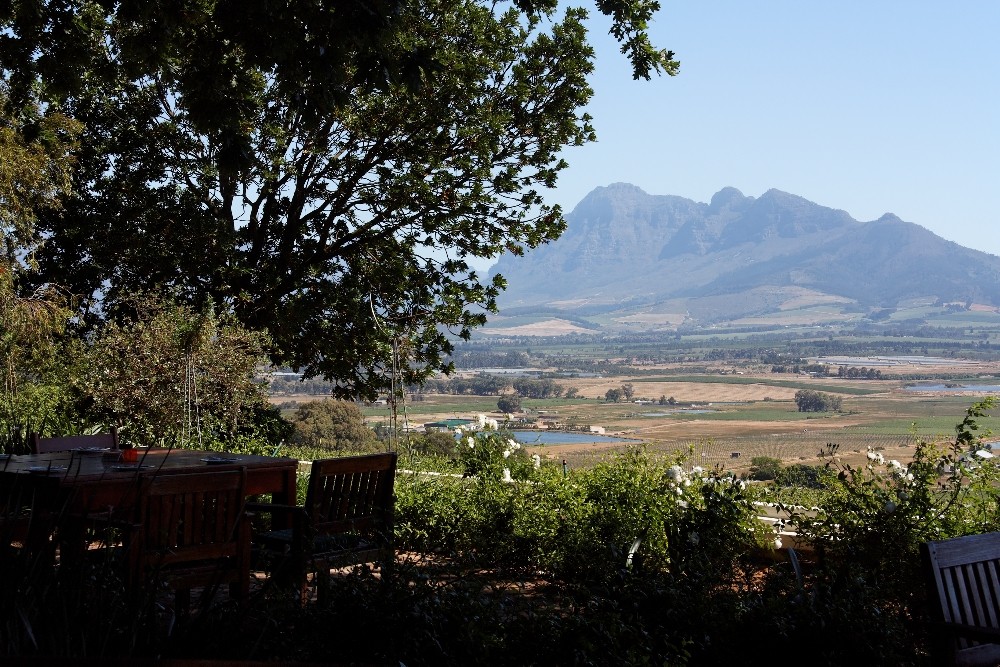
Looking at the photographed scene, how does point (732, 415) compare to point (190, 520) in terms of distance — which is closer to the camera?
point (190, 520)

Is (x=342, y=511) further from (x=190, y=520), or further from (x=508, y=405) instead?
(x=508, y=405)

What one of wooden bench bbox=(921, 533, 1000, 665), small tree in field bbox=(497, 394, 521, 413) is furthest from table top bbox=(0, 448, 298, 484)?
small tree in field bbox=(497, 394, 521, 413)

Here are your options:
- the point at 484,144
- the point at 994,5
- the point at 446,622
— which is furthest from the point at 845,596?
the point at 994,5

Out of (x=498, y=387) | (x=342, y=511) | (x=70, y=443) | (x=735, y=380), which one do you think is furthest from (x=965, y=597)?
(x=735, y=380)

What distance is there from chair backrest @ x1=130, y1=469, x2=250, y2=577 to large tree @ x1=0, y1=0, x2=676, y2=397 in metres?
7.41

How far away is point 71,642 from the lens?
2.05 meters

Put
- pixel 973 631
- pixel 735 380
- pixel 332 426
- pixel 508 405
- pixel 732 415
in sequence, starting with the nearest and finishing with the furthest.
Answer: pixel 973 631 < pixel 332 426 < pixel 508 405 < pixel 732 415 < pixel 735 380

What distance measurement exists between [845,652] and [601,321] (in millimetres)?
152444

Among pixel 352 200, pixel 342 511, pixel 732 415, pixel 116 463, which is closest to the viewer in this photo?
pixel 342 511

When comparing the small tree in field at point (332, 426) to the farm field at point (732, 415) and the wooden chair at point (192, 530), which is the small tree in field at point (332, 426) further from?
the wooden chair at point (192, 530)

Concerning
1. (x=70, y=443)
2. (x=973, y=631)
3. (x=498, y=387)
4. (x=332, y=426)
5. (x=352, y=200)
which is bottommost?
(x=973, y=631)

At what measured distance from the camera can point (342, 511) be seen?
4.70 m

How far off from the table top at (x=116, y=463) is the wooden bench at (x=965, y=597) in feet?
9.81

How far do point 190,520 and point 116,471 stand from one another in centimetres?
87
